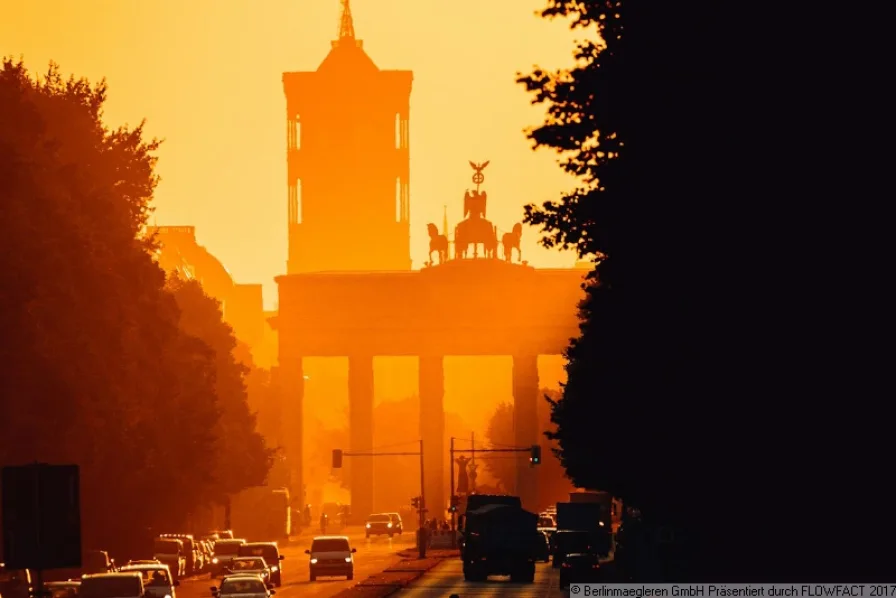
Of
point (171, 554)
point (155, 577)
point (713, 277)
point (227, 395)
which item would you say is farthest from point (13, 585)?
point (227, 395)

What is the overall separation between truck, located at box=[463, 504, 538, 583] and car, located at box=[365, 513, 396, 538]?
7635cm

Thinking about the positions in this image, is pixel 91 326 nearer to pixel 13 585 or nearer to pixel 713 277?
pixel 13 585

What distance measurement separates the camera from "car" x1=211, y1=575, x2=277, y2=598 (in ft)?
207

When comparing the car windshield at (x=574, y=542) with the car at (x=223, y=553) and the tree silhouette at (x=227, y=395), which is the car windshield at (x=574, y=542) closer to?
the car at (x=223, y=553)

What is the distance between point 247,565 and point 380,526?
90.0 meters

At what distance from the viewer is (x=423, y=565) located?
4247 inches

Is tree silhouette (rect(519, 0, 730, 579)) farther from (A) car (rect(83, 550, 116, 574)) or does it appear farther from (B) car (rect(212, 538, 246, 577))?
(B) car (rect(212, 538, 246, 577))

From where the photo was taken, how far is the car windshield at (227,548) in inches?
4031

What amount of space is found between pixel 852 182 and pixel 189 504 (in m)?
84.2

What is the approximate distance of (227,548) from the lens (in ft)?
339

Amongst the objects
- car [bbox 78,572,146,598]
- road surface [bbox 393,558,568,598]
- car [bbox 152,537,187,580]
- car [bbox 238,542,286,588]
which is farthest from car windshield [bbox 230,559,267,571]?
car [bbox 78,572,146,598]

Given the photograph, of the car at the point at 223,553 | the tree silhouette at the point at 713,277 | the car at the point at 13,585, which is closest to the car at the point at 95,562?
the car at the point at 13,585

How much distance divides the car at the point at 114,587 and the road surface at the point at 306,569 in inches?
738

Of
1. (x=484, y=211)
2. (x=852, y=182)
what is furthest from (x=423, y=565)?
(x=484, y=211)
